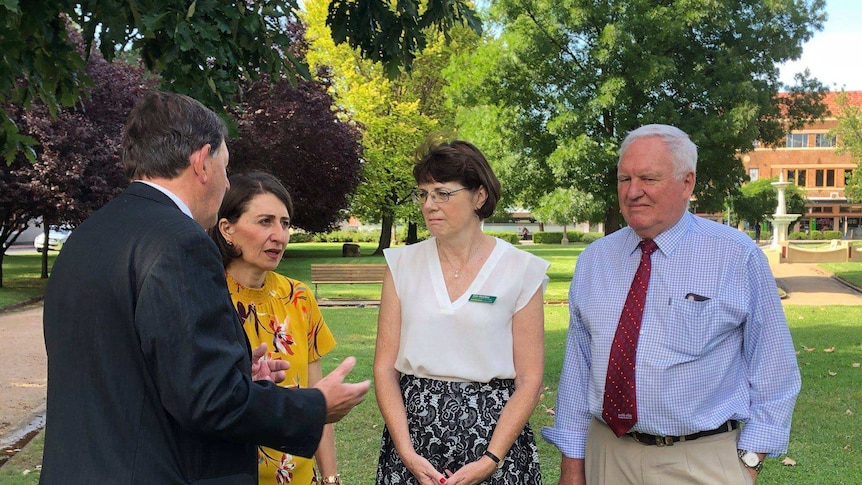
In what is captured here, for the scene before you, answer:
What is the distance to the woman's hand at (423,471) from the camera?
10.6ft

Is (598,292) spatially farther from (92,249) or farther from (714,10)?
(714,10)

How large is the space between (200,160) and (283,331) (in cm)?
124

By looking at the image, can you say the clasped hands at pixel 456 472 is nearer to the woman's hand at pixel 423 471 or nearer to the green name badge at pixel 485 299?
the woman's hand at pixel 423 471

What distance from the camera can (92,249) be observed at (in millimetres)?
2139

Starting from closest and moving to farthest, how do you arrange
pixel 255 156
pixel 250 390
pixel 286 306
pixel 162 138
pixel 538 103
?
pixel 250 390, pixel 162 138, pixel 286 306, pixel 538 103, pixel 255 156

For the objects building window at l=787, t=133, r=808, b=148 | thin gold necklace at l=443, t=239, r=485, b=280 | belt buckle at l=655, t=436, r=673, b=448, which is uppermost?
building window at l=787, t=133, r=808, b=148

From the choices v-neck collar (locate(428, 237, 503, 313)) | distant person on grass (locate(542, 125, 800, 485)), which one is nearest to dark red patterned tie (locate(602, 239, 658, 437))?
distant person on grass (locate(542, 125, 800, 485))

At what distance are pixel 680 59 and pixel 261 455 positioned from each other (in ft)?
76.9

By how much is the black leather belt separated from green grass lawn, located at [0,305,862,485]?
3.41m

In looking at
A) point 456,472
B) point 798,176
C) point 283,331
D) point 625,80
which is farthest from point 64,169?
point 798,176

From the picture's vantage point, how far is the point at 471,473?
3.22 m

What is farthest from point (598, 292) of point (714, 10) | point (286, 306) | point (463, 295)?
point (714, 10)

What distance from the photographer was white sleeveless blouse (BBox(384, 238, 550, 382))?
10.9 feet

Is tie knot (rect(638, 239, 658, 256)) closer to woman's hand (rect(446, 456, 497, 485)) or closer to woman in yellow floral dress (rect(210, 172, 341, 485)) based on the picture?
woman's hand (rect(446, 456, 497, 485))
